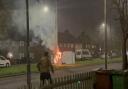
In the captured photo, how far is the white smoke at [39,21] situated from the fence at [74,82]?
1651 inches

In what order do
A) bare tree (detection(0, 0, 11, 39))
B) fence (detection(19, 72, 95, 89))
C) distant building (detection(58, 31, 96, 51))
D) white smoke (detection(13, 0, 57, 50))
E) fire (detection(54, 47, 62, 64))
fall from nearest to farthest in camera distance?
fence (detection(19, 72, 95, 89)) < fire (detection(54, 47, 62, 64)) < bare tree (detection(0, 0, 11, 39)) < white smoke (detection(13, 0, 57, 50)) < distant building (detection(58, 31, 96, 51))

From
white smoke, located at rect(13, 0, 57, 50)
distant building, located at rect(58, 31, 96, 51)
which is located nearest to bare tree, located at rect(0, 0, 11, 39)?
white smoke, located at rect(13, 0, 57, 50)

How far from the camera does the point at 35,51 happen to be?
55438 mm

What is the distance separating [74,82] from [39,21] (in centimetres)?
4825

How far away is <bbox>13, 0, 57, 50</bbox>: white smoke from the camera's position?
2284 inches

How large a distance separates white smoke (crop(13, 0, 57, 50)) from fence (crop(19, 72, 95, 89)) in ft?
138

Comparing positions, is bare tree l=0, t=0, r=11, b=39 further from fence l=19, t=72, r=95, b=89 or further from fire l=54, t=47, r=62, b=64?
fence l=19, t=72, r=95, b=89

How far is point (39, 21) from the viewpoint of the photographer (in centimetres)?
6119

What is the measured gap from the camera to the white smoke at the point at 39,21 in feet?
190

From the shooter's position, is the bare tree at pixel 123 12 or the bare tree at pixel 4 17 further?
the bare tree at pixel 4 17

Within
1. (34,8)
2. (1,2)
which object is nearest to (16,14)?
(34,8)

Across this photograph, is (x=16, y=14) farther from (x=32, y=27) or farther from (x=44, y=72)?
(x=44, y=72)

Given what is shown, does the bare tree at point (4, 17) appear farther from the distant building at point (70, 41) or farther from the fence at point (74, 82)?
the fence at point (74, 82)

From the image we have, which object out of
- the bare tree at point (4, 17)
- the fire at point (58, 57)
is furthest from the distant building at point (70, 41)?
the fire at point (58, 57)
